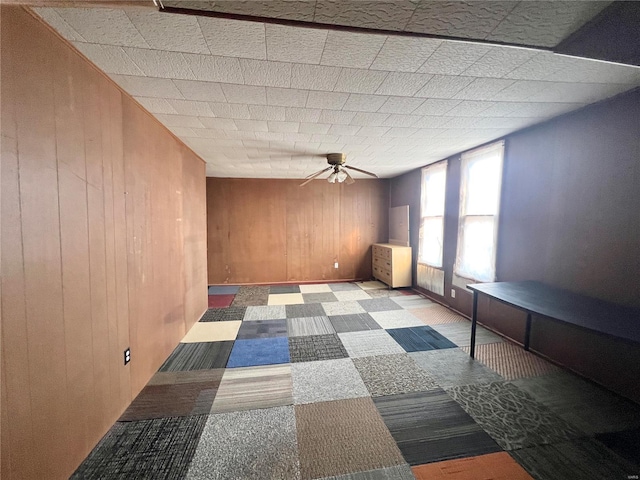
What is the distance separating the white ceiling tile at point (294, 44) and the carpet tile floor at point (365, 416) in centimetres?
232

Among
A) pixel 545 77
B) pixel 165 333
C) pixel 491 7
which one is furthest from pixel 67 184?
pixel 545 77

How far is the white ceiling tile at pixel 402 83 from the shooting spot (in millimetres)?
1563

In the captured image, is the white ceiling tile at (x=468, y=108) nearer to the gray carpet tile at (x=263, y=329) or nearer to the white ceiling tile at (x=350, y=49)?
the white ceiling tile at (x=350, y=49)

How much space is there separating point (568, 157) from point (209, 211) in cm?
567

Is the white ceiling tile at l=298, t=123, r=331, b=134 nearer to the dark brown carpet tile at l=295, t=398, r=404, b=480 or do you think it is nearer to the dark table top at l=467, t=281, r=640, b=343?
the dark table top at l=467, t=281, r=640, b=343

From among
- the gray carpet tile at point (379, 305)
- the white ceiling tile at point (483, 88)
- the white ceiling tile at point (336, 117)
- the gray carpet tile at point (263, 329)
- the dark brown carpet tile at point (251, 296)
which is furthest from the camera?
the dark brown carpet tile at point (251, 296)

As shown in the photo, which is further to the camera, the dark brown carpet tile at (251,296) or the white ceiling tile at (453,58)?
the dark brown carpet tile at (251,296)

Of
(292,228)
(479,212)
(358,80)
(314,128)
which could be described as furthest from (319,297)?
(358,80)

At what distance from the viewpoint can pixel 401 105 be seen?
1959mm

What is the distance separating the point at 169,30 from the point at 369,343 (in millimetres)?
3004

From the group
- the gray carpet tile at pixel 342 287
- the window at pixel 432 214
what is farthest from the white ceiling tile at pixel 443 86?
the gray carpet tile at pixel 342 287

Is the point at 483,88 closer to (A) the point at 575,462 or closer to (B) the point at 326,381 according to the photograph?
(A) the point at 575,462

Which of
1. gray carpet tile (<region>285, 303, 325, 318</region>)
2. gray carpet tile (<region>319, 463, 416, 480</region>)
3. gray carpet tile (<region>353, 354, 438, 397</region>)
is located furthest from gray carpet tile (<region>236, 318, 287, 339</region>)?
gray carpet tile (<region>319, 463, 416, 480</region>)

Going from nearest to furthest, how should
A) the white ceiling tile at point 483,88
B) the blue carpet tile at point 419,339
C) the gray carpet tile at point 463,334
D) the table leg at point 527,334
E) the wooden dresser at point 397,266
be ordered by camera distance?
1. the white ceiling tile at point 483,88
2. the table leg at point 527,334
3. the blue carpet tile at point 419,339
4. the gray carpet tile at point 463,334
5. the wooden dresser at point 397,266
